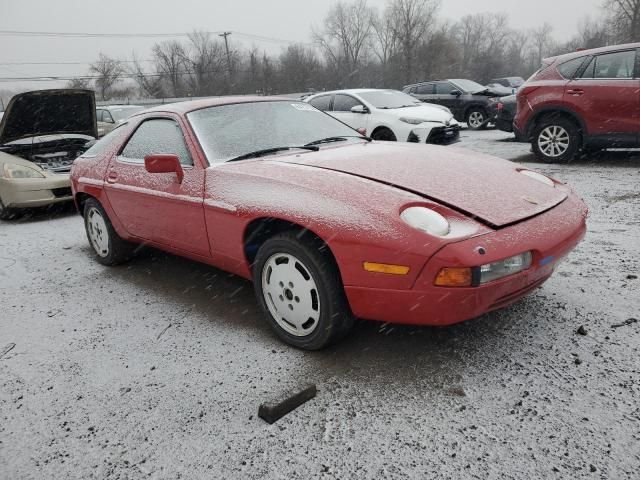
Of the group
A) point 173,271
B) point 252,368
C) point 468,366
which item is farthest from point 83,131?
point 468,366

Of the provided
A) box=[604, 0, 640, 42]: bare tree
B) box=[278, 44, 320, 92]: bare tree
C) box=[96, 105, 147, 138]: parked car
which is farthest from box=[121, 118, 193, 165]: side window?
box=[278, 44, 320, 92]: bare tree

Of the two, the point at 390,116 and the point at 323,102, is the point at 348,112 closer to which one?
the point at 323,102

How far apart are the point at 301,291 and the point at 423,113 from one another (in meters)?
7.30

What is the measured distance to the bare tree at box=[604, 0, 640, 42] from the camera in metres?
34.2

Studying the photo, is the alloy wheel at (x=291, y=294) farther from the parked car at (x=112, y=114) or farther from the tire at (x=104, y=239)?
the parked car at (x=112, y=114)

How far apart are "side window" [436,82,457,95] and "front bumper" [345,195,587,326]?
41.4 ft

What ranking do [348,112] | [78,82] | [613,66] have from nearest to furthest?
[613,66]
[348,112]
[78,82]

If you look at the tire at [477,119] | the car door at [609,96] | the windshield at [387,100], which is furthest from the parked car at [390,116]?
the tire at [477,119]

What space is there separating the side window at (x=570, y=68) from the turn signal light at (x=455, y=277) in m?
5.91

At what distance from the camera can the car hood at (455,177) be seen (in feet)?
7.32

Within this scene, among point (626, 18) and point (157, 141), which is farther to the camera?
point (626, 18)

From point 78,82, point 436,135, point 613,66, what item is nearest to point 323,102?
point 436,135

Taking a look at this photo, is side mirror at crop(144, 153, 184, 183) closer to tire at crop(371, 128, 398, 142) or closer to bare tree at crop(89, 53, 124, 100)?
tire at crop(371, 128, 398, 142)

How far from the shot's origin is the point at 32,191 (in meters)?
6.01
